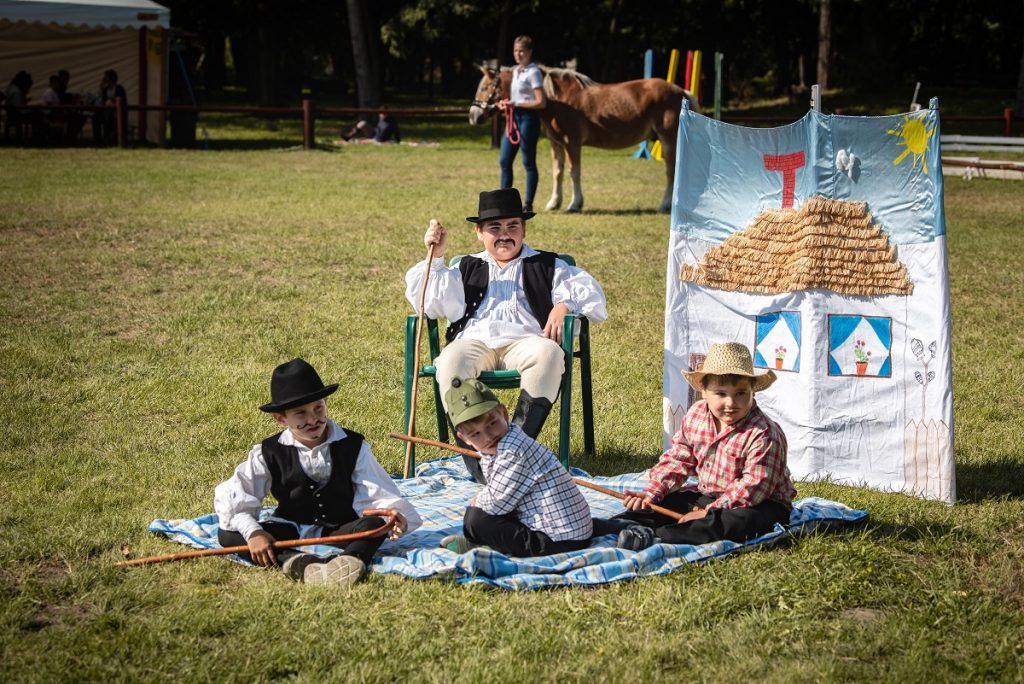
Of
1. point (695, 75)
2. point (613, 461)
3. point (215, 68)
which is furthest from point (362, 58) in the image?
point (613, 461)

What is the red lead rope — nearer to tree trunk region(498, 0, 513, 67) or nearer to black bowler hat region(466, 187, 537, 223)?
black bowler hat region(466, 187, 537, 223)

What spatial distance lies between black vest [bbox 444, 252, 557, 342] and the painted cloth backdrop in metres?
0.64

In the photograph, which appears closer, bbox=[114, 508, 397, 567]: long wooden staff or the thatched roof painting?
bbox=[114, 508, 397, 567]: long wooden staff

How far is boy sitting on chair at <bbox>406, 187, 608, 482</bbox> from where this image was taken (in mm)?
5629

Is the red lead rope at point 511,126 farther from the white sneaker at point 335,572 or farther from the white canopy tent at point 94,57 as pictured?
the white canopy tent at point 94,57

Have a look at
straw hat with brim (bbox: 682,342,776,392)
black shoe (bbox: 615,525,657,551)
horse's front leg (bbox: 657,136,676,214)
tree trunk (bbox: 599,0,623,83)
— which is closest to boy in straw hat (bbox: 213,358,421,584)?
black shoe (bbox: 615,525,657,551)

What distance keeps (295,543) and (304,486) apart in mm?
237

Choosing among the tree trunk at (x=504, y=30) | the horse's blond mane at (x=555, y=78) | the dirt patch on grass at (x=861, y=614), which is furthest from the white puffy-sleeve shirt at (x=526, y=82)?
the tree trunk at (x=504, y=30)

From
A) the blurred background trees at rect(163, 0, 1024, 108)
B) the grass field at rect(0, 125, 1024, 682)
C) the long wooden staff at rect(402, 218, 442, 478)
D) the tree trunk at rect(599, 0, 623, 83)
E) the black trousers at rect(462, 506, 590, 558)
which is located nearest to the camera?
the grass field at rect(0, 125, 1024, 682)

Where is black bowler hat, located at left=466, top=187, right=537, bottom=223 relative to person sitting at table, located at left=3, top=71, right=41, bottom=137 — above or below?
below

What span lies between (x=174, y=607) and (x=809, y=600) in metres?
2.29

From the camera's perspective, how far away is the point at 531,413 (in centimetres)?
Result: 533

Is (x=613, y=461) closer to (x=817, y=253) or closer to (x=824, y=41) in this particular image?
(x=817, y=253)

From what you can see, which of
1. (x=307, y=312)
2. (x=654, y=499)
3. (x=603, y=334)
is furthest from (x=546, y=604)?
(x=307, y=312)
